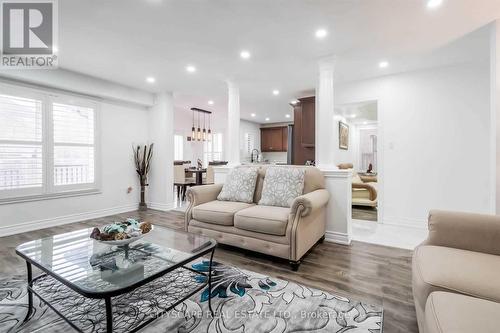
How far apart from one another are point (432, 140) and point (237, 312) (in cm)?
388

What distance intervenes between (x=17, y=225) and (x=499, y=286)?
Result: 5198 mm

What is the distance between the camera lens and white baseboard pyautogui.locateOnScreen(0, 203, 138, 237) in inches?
136

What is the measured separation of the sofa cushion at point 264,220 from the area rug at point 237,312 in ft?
Result: 1.67

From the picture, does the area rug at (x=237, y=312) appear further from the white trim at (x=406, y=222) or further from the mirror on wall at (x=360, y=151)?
the mirror on wall at (x=360, y=151)

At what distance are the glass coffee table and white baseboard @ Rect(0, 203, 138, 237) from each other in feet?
7.18

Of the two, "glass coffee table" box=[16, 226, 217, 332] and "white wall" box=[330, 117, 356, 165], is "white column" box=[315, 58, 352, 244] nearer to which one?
"white wall" box=[330, 117, 356, 165]

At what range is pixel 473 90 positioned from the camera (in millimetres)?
3479

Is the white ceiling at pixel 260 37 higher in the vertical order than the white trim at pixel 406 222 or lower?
higher

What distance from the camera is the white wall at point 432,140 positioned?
11.4ft

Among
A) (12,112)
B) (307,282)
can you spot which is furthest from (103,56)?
(307,282)

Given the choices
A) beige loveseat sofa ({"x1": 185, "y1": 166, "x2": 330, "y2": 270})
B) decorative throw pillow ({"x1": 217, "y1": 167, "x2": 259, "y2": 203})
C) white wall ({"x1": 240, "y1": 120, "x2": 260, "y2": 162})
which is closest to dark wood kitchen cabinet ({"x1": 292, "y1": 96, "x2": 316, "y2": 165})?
beige loveseat sofa ({"x1": 185, "y1": 166, "x2": 330, "y2": 270})

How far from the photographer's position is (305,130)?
5.06 meters

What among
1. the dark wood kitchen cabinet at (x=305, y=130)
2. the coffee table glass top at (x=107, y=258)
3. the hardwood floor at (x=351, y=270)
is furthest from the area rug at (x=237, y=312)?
the dark wood kitchen cabinet at (x=305, y=130)

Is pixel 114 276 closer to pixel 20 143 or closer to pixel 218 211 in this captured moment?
pixel 218 211
